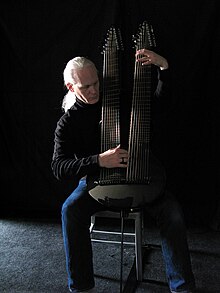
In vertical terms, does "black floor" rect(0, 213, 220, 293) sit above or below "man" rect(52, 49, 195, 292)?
below

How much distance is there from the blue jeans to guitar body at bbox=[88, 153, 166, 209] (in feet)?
0.28

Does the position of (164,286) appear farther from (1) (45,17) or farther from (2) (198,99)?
(1) (45,17)

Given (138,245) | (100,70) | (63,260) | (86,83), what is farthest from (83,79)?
(63,260)

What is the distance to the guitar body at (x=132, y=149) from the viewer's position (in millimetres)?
1849

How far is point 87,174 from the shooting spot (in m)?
1.93

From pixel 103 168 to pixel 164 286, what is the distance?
70 centimetres

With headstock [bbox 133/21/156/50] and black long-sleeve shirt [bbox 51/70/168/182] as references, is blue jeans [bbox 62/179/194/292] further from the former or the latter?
headstock [bbox 133/21/156/50]

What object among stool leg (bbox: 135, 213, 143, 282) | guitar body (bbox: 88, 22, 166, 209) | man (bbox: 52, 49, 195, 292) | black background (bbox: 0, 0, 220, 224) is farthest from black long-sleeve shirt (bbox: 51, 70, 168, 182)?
black background (bbox: 0, 0, 220, 224)

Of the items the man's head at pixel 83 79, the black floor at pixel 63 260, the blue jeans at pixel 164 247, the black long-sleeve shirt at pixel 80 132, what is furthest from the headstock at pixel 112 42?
the black floor at pixel 63 260

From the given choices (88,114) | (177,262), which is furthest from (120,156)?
(177,262)

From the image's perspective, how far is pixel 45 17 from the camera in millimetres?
2588

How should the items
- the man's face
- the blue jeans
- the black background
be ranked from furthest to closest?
the black background < the man's face < the blue jeans

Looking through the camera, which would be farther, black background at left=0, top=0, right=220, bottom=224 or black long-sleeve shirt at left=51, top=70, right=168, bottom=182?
black background at left=0, top=0, right=220, bottom=224

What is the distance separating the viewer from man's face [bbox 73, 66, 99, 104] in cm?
194
